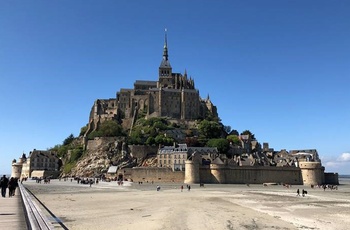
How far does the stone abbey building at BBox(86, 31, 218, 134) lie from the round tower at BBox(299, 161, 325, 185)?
32720 mm

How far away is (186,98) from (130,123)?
50.6 feet

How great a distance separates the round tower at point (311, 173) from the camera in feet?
191

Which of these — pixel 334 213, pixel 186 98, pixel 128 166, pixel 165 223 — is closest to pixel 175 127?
pixel 186 98

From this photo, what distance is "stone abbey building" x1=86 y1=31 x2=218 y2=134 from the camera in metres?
85.0

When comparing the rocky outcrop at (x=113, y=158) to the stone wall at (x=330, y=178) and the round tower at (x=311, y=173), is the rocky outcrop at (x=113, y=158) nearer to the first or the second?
the round tower at (x=311, y=173)

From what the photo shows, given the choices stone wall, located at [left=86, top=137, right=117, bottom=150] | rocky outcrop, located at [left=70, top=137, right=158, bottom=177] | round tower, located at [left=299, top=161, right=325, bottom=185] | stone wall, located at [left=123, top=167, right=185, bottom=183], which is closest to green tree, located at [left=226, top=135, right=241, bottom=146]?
round tower, located at [left=299, top=161, right=325, bottom=185]

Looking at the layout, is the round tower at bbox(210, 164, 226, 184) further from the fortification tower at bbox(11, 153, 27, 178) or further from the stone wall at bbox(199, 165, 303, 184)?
the fortification tower at bbox(11, 153, 27, 178)

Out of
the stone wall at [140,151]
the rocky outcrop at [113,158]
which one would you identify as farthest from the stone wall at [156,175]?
the stone wall at [140,151]

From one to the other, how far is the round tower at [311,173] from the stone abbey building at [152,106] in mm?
32720

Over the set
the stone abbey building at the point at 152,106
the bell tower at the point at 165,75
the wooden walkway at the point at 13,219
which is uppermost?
the bell tower at the point at 165,75

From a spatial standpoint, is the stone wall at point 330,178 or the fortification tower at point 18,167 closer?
the stone wall at point 330,178

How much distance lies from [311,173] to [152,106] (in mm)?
42324

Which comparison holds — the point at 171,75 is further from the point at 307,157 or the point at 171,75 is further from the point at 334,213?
the point at 334,213

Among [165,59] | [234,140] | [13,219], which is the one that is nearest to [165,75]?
[165,59]
